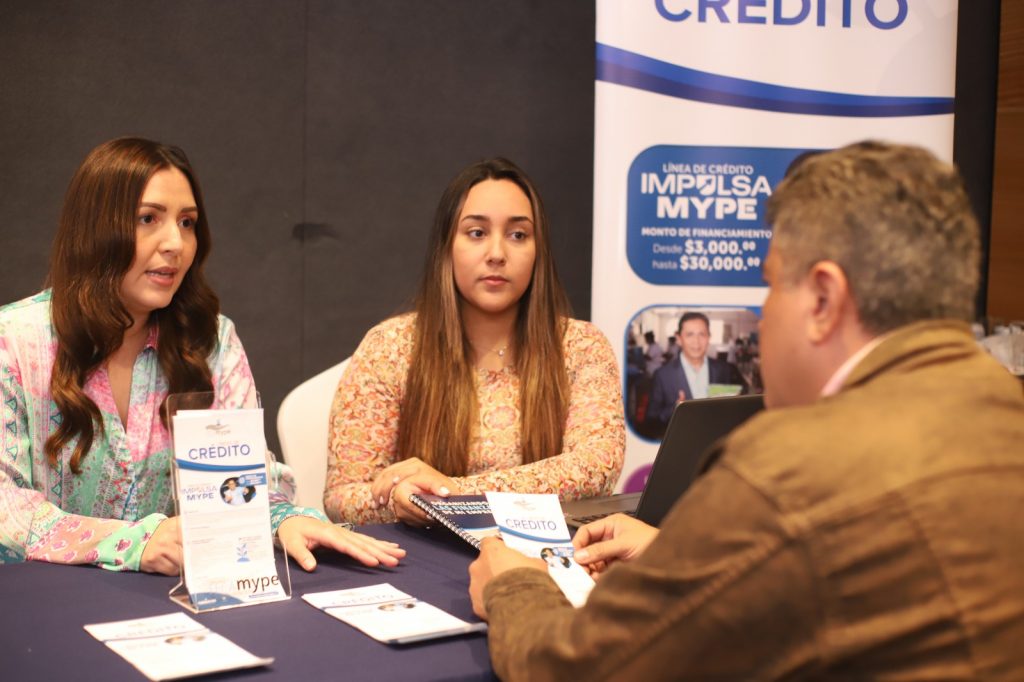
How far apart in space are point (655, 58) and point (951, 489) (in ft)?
10.5

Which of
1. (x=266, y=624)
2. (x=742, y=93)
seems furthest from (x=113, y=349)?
(x=742, y=93)

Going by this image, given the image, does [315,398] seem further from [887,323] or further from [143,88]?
[887,323]

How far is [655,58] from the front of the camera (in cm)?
397

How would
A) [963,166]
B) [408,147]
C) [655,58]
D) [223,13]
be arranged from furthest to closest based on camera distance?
[963,166]
[408,147]
[223,13]
[655,58]

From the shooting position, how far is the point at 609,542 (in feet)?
5.85

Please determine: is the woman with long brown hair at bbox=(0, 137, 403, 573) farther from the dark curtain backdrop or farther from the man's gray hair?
the dark curtain backdrop

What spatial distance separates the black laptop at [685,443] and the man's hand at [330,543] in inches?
18.8

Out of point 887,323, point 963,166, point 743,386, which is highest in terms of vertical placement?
point 963,166

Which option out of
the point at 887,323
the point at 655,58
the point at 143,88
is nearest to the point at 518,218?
the point at 655,58

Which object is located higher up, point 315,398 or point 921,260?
point 921,260

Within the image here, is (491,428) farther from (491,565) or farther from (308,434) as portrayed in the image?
(491,565)

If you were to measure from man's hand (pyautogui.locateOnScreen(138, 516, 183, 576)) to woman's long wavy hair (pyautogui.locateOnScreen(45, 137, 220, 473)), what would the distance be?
0.52 metres

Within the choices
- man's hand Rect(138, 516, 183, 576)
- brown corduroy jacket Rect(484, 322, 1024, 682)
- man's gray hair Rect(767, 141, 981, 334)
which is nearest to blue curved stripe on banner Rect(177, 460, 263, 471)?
man's hand Rect(138, 516, 183, 576)

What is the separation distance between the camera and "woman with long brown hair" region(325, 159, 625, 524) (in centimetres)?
259
